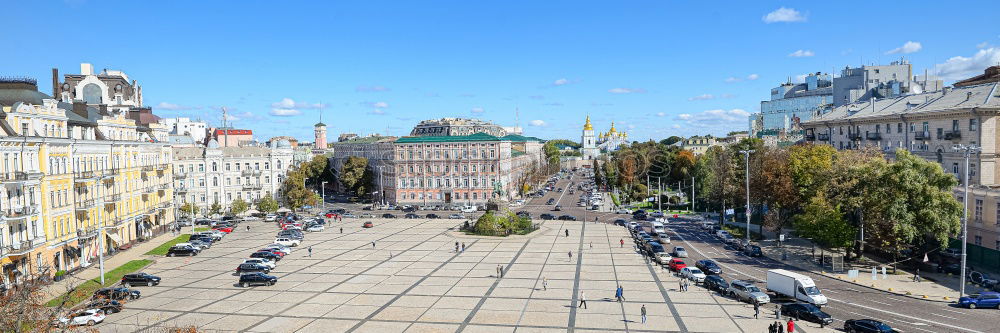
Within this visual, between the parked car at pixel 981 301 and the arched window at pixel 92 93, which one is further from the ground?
the arched window at pixel 92 93

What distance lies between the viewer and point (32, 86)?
49844mm

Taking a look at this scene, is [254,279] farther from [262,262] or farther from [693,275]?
[693,275]

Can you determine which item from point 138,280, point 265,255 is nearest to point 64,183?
point 138,280

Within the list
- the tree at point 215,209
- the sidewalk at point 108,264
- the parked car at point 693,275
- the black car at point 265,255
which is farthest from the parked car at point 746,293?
the tree at point 215,209

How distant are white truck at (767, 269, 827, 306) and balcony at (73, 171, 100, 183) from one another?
52.4 meters

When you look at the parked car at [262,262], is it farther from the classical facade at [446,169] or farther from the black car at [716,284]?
the classical facade at [446,169]

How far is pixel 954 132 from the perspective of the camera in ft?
193

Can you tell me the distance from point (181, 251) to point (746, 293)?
48738 mm

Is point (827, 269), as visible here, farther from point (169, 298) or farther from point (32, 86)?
point (32, 86)

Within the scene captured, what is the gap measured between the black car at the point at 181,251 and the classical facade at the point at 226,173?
30.0 metres

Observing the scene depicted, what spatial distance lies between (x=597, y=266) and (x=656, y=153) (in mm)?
78652

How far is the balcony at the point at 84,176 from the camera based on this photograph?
2019 inches

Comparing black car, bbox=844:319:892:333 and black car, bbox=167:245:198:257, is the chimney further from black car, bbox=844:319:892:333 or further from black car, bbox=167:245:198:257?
black car, bbox=844:319:892:333

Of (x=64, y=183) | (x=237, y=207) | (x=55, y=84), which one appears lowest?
(x=237, y=207)
